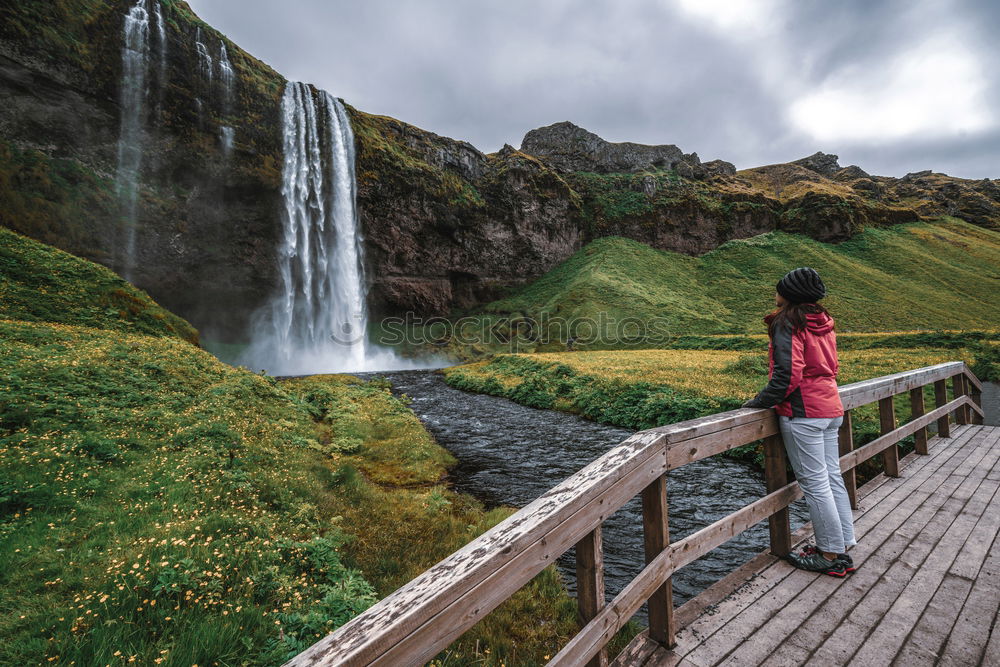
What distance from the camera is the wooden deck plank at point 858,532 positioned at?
309cm

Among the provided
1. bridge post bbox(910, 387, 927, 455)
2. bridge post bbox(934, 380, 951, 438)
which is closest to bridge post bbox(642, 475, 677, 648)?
bridge post bbox(910, 387, 927, 455)

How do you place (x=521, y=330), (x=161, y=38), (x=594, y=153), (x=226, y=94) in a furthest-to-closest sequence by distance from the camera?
(x=594, y=153) < (x=521, y=330) < (x=226, y=94) < (x=161, y=38)

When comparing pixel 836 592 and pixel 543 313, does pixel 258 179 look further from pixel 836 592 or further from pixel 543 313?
pixel 836 592

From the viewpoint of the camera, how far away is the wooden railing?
1451 mm

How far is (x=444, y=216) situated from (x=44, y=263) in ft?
151

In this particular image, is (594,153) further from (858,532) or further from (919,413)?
(858,532)

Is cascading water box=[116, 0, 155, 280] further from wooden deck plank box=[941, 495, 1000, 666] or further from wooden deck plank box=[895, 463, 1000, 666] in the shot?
wooden deck plank box=[941, 495, 1000, 666]

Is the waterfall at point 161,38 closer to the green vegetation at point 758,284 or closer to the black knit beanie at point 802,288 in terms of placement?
the green vegetation at point 758,284

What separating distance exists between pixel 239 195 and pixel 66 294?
29229 millimetres

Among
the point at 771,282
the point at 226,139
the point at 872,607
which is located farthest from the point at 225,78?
the point at 771,282

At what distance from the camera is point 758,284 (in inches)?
2376

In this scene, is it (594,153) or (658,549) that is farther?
(594,153)

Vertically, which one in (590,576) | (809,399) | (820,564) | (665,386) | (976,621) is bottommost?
(976,621)

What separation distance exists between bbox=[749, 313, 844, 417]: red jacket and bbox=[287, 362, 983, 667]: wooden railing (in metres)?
0.23
